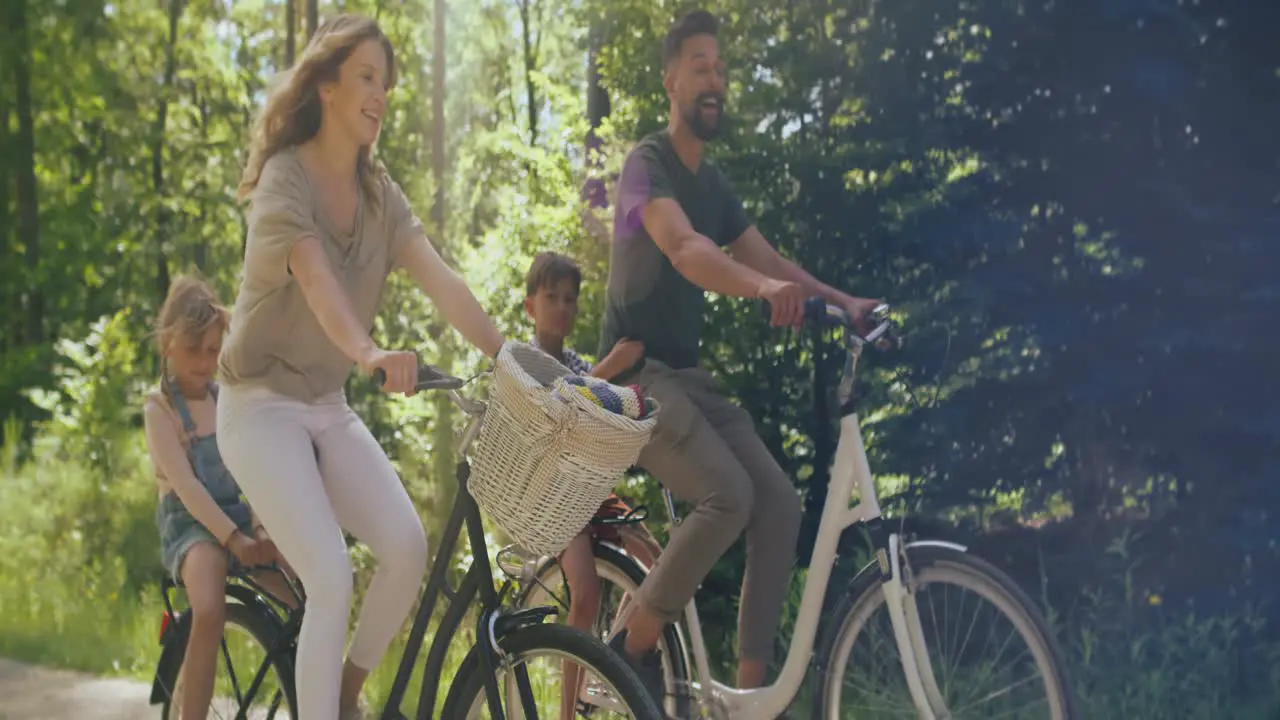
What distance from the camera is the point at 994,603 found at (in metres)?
3.45

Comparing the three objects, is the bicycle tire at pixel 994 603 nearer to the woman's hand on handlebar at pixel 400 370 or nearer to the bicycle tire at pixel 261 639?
the woman's hand on handlebar at pixel 400 370

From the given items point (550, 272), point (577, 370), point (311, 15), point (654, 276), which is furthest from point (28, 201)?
point (654, 276)

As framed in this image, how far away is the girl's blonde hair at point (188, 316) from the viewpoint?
14.8 ft

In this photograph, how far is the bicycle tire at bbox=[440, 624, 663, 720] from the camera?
127 inches

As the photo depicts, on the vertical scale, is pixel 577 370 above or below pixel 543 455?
above

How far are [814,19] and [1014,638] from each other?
3.45 m

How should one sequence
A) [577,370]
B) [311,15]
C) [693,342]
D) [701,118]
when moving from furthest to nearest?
[311,15] < [577,370] < [693,342] < [701,118]

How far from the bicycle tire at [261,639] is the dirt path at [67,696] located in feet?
6.66

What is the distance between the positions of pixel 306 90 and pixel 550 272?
1312 mm

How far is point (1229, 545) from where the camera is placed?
17.8 ft

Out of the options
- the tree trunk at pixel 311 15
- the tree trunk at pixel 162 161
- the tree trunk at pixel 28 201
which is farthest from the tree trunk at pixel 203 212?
the tree trunk at pixel 311 15

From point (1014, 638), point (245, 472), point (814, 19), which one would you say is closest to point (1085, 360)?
point (814, 19)

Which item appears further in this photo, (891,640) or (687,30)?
(687,30)

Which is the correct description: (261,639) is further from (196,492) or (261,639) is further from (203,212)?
(203,212)
